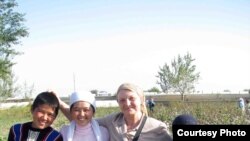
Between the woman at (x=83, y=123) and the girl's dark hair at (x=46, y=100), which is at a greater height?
the girl's dark hair at (x=46, y=100)

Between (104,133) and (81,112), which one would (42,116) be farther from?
(104,133)

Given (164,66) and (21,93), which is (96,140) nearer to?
(21,93)

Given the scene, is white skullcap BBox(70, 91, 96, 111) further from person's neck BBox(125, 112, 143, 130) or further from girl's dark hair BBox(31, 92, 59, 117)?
person's neck BBox(125, 112, 143, 130)

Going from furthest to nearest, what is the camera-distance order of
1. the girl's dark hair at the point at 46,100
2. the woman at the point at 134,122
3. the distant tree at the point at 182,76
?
the distant tree at the point at 182,76, the girl's dark hair at the point at 46,100, the woman at the point at 134,122

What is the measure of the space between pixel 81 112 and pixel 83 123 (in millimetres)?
93

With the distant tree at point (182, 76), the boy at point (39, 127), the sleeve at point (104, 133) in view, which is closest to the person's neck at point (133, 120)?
the sleeve at point (104, 133)

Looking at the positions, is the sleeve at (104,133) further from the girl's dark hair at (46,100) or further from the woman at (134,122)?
the girl's dark hair at (46,100)

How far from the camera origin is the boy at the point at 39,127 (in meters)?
3.02

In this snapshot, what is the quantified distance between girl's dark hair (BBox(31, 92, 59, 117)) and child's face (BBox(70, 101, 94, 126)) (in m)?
0.16

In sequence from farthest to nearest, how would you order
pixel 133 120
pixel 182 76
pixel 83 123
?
pixel 182 76
pixel 83 123
pixel 133 120

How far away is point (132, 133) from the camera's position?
2963mm

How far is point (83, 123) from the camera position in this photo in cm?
309

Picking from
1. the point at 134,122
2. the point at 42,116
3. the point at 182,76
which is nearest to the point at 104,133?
the point at 134,122

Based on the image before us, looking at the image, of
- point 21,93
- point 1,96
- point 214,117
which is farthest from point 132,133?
point 21,93
